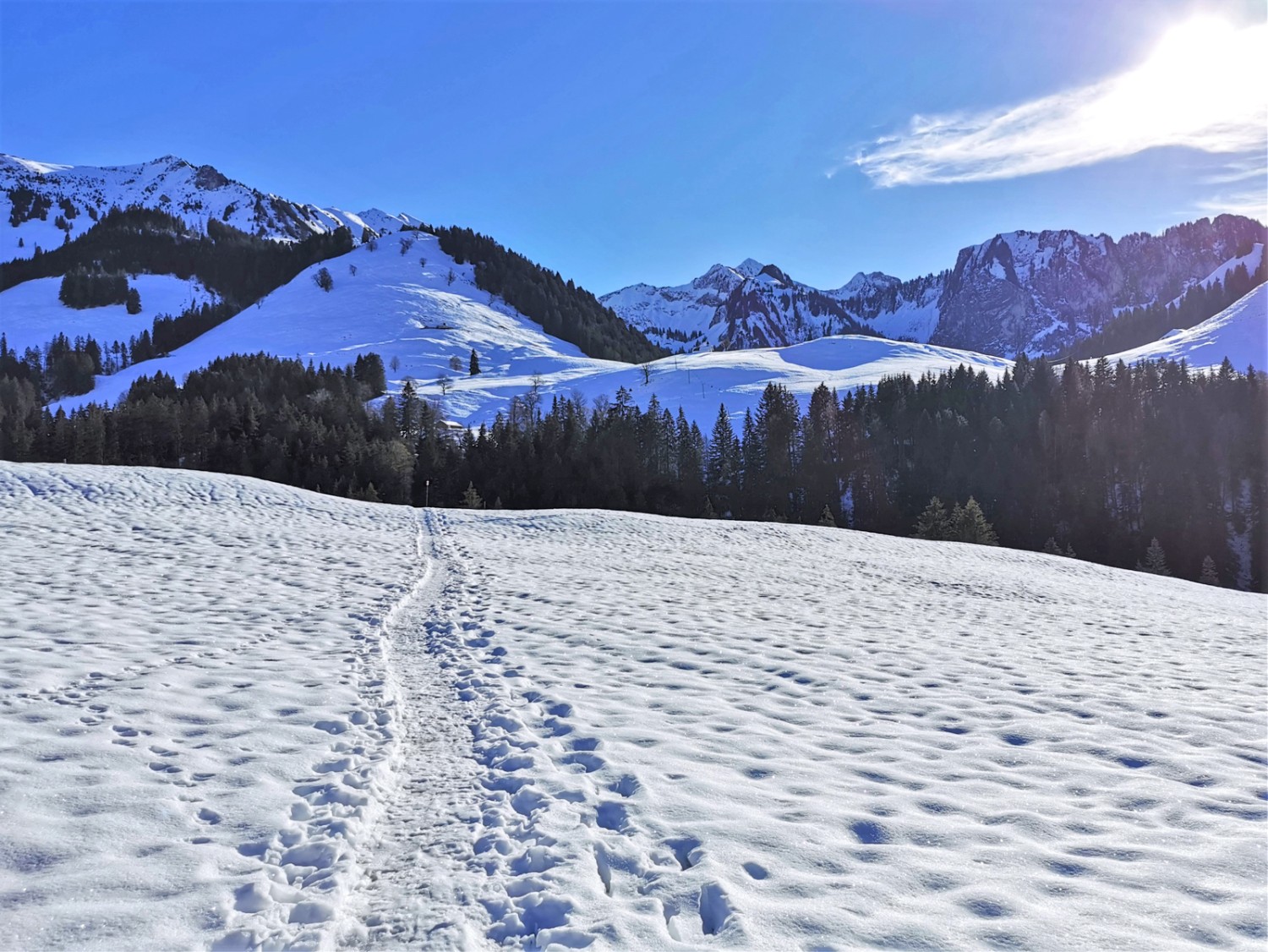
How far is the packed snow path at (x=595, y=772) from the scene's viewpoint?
175 inches

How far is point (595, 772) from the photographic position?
21.9ft

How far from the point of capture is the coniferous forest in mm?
86000

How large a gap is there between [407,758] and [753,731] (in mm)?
3910

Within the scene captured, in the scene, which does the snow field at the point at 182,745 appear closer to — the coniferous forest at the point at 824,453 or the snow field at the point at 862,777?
the snow field at the point at 862,777

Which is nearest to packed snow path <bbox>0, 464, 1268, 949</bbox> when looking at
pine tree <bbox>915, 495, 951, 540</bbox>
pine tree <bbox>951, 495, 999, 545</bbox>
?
pine tree <bbox>951, 495, 999, 545</bbox>

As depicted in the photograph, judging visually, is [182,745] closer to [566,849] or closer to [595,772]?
[595,772]

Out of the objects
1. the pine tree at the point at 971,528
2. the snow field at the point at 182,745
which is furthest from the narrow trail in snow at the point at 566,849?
the pine tree at the point at 971,528

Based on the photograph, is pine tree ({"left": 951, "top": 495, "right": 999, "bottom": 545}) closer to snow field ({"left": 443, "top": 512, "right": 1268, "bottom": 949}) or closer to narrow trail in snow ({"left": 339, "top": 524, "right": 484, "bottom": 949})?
snow field ({"left": 443, "top": 512, "right": 1268, "bottom": 949})

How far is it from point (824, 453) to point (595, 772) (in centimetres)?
→ 10944

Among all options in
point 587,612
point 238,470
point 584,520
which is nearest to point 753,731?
point 587,612

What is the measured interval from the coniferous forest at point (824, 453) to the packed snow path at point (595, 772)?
56.2 metres

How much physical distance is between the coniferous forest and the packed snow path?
56.2 metres

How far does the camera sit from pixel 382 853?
17.3 feet

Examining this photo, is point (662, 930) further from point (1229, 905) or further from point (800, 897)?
point (1229, 905)
